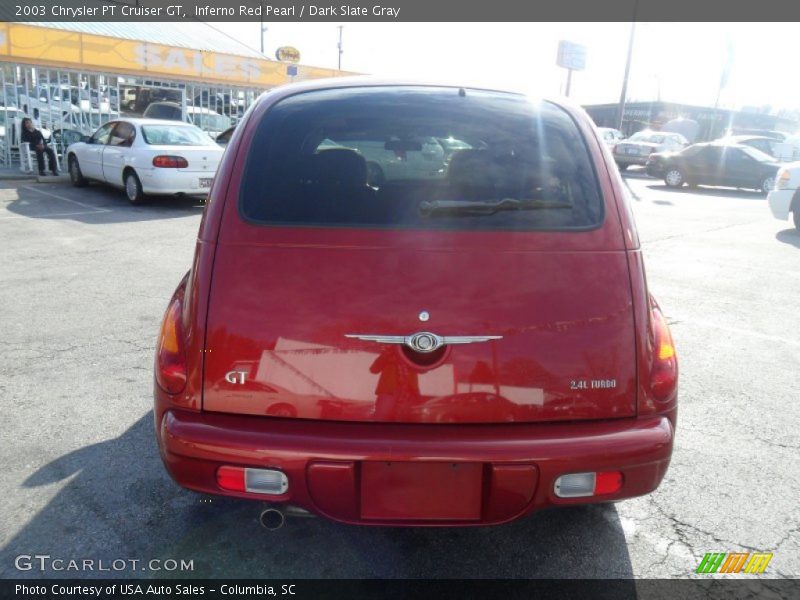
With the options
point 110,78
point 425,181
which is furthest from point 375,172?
point 110,78

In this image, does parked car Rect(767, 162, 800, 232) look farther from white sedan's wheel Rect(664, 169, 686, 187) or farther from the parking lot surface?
white sedan's wheel Rect(664, 169, 686, 187)

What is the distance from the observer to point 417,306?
2078mm

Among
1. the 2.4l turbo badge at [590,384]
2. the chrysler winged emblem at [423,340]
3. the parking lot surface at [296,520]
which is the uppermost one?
the chrysler winged emblem at [423,340]

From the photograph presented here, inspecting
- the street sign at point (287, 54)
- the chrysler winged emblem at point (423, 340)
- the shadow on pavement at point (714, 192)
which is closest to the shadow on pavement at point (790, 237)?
the shadow on pavement at point (714, 192)

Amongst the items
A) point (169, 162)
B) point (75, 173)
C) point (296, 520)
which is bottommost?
point (75, 173)

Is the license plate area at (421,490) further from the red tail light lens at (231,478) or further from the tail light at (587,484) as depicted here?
the red tail light lens at (231,478)

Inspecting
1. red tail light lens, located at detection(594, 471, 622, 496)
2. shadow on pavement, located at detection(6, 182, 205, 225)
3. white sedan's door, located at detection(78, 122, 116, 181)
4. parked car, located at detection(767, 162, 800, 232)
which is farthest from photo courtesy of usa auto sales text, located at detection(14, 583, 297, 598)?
white sedan's door, located at detection(78, 122, 116, 181)

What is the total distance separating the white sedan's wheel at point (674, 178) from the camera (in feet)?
64.0

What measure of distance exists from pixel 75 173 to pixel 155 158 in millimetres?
3746

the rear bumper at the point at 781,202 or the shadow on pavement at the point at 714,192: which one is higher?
the rear bumper at the point at 781,202

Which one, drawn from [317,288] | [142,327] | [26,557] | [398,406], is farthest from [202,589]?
[142,327]

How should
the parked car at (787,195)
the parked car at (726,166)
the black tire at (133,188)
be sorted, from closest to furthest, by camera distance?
the parked car at (787,195) < the black tire at (133,188) < the parked car at (726,166)

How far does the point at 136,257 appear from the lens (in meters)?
7.62

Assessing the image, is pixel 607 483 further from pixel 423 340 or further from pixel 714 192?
pixel 714 192
